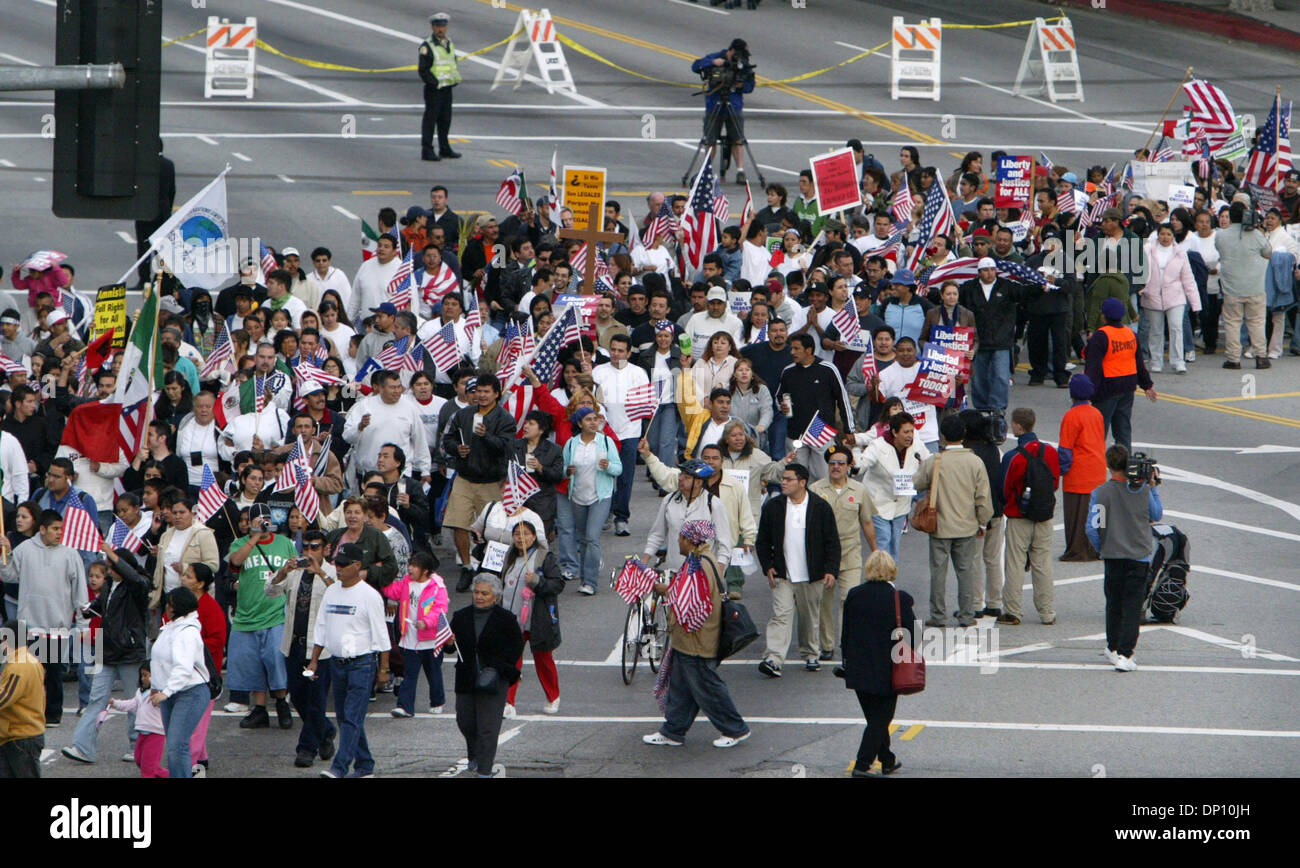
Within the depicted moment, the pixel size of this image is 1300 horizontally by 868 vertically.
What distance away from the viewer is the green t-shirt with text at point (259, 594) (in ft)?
49.0

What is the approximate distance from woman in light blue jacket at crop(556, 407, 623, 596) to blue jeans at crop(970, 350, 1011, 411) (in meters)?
5.85

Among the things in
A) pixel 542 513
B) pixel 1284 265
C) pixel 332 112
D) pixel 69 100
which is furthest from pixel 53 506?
pixel 332 112

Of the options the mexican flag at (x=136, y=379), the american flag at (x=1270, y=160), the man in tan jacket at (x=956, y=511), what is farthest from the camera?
the american flag at (x=1270, y=160)

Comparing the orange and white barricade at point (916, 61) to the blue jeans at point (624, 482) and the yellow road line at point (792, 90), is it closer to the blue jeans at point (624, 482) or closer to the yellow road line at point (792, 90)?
the yellow road line at point (792, 90)

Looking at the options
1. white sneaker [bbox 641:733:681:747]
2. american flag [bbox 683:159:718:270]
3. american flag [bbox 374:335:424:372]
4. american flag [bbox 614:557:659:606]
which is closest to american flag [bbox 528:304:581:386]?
american flag [bbox 374:335:424:372]

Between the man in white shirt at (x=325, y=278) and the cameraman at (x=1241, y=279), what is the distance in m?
11.2

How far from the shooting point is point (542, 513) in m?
17.5

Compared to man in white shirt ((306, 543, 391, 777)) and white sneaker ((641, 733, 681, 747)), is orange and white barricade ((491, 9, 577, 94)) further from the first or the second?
white sneaker ((641, 733, 681, 747))

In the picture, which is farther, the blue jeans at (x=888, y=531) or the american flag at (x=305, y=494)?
the blue jeans at (x=888, y=531)

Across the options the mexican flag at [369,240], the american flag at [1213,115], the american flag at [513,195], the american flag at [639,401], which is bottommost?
the american flag at [639,401]

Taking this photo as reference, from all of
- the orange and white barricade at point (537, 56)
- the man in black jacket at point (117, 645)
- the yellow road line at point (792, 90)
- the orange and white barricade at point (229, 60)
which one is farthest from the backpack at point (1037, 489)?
the orange and white barricade at point (229, 60)

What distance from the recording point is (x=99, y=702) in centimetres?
1454

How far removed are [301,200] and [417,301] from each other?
440 inches

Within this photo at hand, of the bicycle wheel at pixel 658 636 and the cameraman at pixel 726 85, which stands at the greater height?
the cameraman at pixel 726 85
